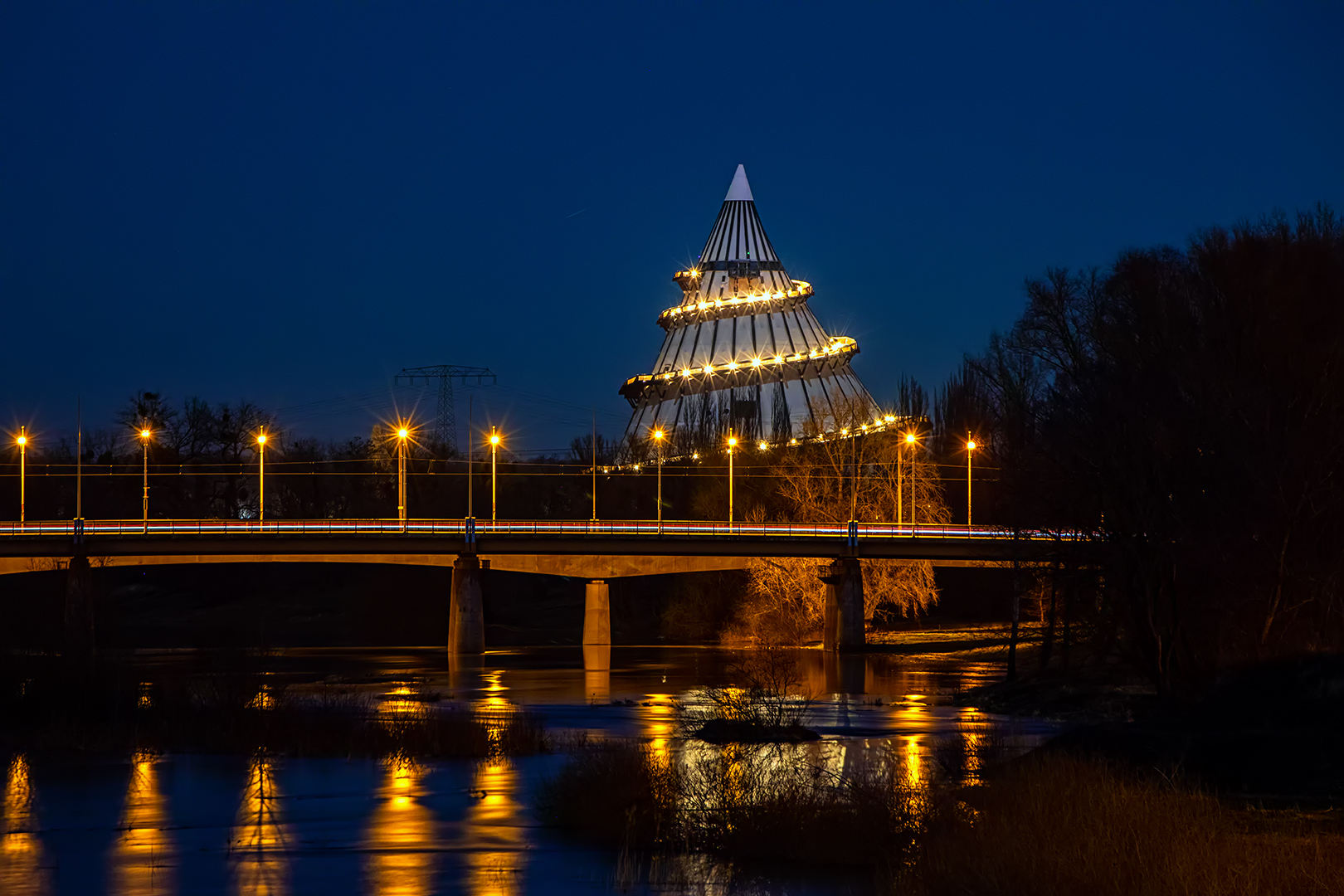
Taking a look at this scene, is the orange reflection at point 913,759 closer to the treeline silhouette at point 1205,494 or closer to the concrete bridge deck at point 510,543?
the treeline silhouette at point 1205,494

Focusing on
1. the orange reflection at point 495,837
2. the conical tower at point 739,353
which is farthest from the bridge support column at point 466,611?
the conical tower at point 739,353

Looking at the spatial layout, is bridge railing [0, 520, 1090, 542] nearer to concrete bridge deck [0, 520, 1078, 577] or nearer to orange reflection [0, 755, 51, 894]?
concrete bridge deck [0, 520, 1078, 577]

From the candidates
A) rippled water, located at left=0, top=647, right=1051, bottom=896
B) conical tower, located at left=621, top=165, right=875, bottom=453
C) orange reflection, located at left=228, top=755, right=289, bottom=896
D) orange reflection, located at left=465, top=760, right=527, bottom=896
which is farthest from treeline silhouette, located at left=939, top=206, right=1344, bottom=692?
conical tower, located at left=621, top=165, right=875, bottom=453

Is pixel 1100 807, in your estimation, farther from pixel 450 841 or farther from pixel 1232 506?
pixel 1232 506

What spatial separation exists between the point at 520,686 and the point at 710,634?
38004mm

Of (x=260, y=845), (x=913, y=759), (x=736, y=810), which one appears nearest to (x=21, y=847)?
(x=260, y=845)

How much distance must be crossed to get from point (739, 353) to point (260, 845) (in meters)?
133

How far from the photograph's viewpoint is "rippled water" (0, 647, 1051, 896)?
70.3ft

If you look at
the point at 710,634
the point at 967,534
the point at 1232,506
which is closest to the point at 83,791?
the point at 1232,506

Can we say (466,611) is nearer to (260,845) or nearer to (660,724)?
(660,724)

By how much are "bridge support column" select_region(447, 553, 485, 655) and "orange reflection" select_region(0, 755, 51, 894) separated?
5206 centimetres

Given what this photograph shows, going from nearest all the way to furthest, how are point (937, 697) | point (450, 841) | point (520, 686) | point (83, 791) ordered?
point (450, 841)
point (83, 791)
point (937, 697)
point (520, 686)

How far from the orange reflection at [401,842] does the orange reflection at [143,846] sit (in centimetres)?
278

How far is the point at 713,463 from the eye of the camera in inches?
4884
